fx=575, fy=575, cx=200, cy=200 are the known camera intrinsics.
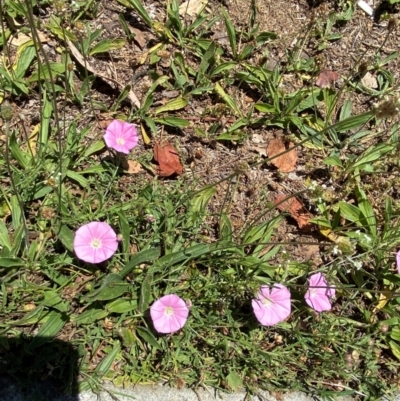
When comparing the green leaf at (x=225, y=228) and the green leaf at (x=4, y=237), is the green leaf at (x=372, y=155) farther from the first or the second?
the green leaf at (x=4, y=237)

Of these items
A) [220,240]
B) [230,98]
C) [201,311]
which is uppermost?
[230,98]

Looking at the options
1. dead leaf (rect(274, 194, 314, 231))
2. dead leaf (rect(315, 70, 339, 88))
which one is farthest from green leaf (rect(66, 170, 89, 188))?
dead leaf (rect(315, 70, 339, 88))

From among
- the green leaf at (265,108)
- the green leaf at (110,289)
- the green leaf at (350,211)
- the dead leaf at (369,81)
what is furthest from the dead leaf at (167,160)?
the dead leaf at (369,81)

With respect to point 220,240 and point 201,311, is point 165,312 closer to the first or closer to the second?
point 201,311

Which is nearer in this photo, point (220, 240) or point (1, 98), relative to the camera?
point (220, 240)

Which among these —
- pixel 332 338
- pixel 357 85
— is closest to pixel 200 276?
pixel 332 338

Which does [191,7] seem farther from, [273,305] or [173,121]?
[273,305]

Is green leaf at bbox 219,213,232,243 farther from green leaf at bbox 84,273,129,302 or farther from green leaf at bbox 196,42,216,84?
green leaf at bbox 196,42,216,84
